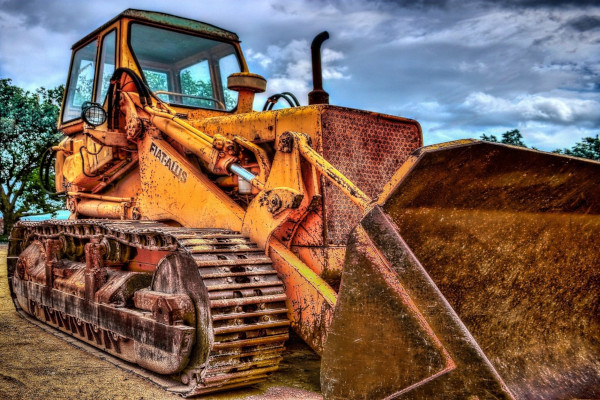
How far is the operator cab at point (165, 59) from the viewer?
642 centimetres

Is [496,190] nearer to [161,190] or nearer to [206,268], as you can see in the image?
[206,268]

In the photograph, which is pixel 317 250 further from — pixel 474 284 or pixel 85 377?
pixel 85 377

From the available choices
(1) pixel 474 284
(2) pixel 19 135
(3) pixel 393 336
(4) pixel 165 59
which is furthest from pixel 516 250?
(2) pixel 19 135

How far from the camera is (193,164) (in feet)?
17.5

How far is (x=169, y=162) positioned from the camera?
534 centimetres

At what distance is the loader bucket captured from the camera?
2.75 metres

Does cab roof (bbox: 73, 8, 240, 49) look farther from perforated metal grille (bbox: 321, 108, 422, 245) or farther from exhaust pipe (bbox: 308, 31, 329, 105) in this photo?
perforated metal grille (bbox: 321, 108, 422, 245)

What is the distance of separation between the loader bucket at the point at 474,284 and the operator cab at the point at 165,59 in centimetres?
379

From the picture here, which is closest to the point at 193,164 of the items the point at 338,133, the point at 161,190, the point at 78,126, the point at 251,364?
the point at 161,190

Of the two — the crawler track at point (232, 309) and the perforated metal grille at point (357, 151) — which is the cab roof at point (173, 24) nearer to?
the crawler track at point (232, 309)

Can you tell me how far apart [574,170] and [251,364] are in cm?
214

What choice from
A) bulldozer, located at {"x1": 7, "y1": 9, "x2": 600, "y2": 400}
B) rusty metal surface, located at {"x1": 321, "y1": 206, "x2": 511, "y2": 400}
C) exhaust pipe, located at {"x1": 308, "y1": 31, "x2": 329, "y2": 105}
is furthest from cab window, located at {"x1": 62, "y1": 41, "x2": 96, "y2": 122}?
rusty metal surface, located at {"x1": 321, "y1": 206, "x2": 511, "y2": 400}

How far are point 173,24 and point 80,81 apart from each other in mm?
1495

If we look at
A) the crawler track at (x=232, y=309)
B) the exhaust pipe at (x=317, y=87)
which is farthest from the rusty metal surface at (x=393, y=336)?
the exhaust pipe at (x=317, y=87)
